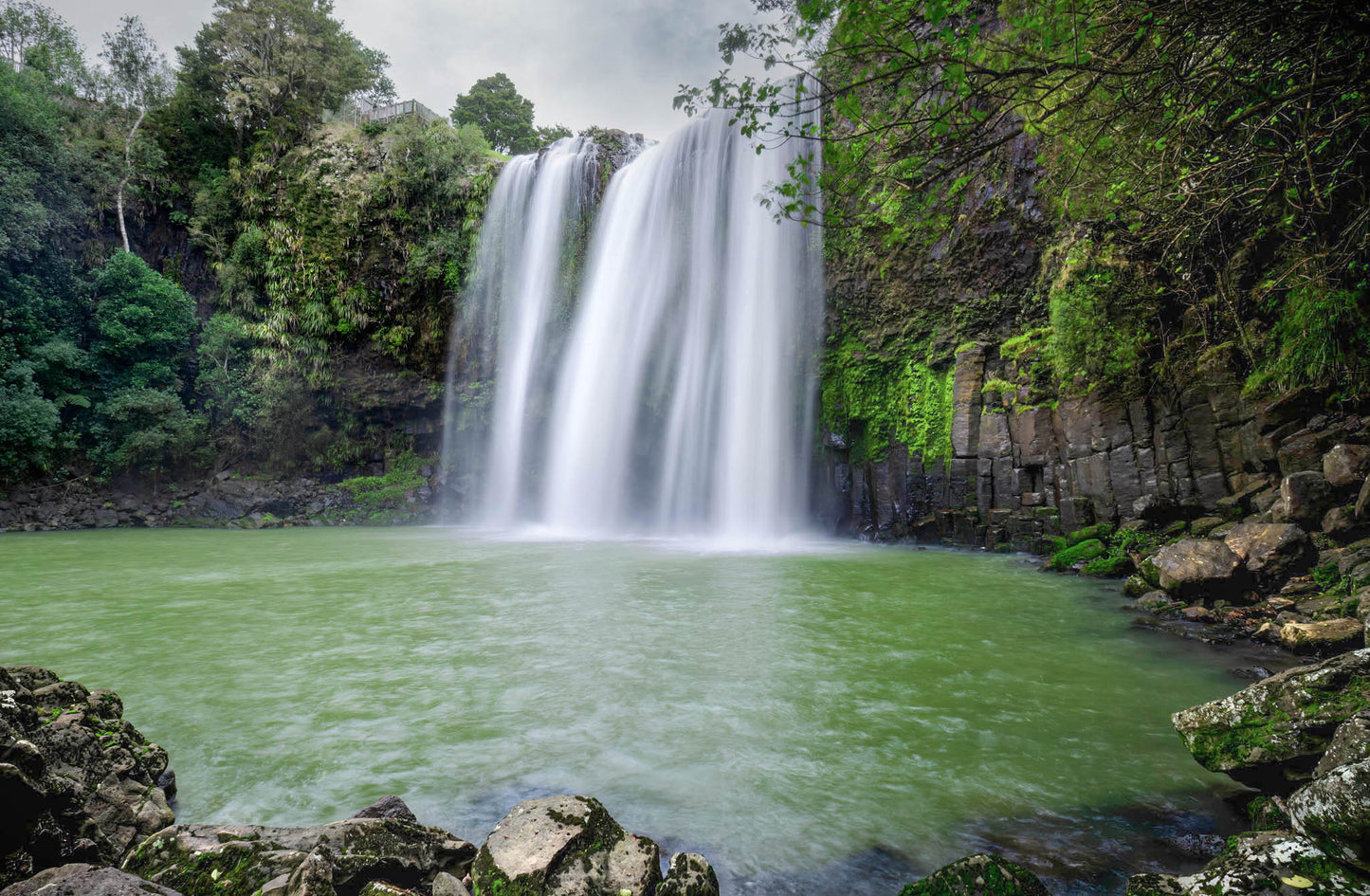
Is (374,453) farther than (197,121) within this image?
No

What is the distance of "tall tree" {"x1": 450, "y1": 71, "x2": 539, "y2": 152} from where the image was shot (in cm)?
3812

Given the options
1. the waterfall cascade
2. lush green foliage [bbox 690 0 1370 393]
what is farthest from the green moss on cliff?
lush green foliage [bbox 690 0 1370 393]

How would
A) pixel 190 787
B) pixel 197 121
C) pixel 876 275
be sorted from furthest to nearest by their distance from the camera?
pixel 197 121
pixel 876 275
pixel 190 787

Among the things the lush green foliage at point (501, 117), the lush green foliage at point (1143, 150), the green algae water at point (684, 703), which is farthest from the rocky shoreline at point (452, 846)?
the lush green foliage at point (501, 117)

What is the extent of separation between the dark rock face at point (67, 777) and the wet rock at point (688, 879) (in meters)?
2.01

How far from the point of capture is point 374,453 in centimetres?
2333

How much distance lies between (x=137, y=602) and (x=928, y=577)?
10701mm

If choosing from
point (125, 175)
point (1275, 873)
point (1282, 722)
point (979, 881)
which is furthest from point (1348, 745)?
point (125, 175)

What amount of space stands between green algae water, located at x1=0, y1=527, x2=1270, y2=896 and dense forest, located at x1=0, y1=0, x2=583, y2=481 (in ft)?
48.2

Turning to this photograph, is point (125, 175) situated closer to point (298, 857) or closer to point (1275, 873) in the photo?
point (298, 857)

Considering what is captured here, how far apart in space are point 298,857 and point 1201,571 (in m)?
8.40

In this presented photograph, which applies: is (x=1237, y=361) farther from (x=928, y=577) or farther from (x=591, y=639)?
(x=591, y=639)

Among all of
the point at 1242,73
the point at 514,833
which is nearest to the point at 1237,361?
the point at 1242,73

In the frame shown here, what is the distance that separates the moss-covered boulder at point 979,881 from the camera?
2066 millimetres
